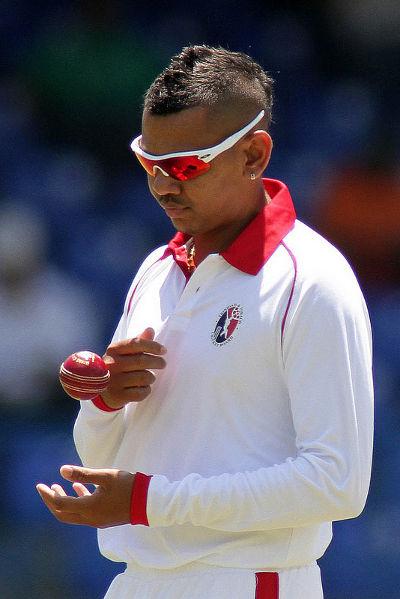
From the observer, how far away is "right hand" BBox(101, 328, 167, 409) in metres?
2.17

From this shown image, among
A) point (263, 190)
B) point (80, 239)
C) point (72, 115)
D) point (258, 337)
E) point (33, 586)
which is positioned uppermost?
point (263, 190)

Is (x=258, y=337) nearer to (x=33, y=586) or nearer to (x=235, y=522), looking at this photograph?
(x=235, y=522)

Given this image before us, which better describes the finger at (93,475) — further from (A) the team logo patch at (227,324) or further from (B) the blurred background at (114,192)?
(B) the blurred background at (114,192)

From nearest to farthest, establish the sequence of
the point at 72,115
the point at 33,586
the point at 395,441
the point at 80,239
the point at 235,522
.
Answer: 1. the point at 235,522
2. the point at 33,586
3. the point at 395,441
4. the point at 80,239
5. the point at 72,115

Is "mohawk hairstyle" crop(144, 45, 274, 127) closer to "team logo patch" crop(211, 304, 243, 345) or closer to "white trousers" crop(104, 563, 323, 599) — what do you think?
"team logo patch" crop(211, 304, 243, 345)

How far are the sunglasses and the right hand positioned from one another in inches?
13.6

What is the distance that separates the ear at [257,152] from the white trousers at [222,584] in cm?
87

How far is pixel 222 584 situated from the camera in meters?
2.08

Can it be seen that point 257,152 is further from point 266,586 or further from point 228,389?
point 266,586

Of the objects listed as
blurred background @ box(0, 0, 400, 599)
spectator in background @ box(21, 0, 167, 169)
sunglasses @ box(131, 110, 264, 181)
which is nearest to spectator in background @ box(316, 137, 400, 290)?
blurred background @ box(0, 0, 400, 599)

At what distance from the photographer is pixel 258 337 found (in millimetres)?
2061

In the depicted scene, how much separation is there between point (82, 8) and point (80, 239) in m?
1.57

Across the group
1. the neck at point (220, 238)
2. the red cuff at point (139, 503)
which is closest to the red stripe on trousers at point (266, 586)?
the red cuff at point (139, 503)

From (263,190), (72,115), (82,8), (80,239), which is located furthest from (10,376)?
(263,190)
